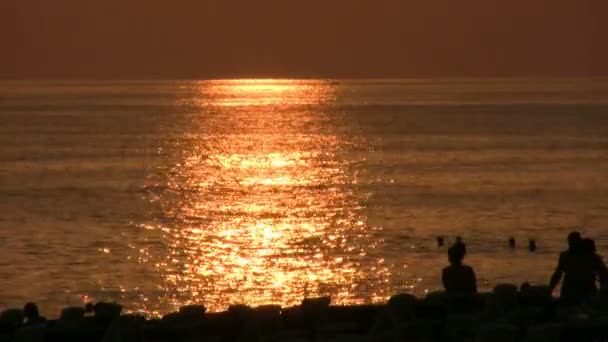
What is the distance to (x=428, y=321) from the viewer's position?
13.8 meters

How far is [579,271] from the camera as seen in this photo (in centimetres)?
1581

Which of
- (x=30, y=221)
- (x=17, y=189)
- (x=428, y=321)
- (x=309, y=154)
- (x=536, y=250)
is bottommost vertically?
(x=428, y=321)

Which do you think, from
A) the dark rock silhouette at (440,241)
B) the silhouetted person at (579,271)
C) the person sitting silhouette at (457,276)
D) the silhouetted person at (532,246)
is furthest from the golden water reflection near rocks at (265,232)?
the silhouetted person at (579,271)

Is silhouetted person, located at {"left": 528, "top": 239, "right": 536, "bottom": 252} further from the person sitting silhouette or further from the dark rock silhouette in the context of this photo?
Answer: the person sitting silhouette

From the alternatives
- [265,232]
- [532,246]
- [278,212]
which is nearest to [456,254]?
[532,246]

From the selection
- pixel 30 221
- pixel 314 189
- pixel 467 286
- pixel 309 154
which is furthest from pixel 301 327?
pixel 309 154

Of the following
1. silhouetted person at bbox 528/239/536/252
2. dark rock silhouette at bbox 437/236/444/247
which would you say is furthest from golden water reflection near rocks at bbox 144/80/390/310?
silhouetted person at bbox 528/239/536/252

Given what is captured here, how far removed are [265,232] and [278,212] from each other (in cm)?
786

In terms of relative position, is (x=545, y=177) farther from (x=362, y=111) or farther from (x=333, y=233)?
(x=362, y=111)

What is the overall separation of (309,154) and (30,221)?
47182mm

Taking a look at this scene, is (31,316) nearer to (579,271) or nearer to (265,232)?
(579,271)

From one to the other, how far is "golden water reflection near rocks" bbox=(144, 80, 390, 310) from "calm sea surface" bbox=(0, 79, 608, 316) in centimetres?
9

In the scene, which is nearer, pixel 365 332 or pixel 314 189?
pixel 365 332

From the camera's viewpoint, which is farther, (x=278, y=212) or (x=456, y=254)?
(x=278, y=212)
